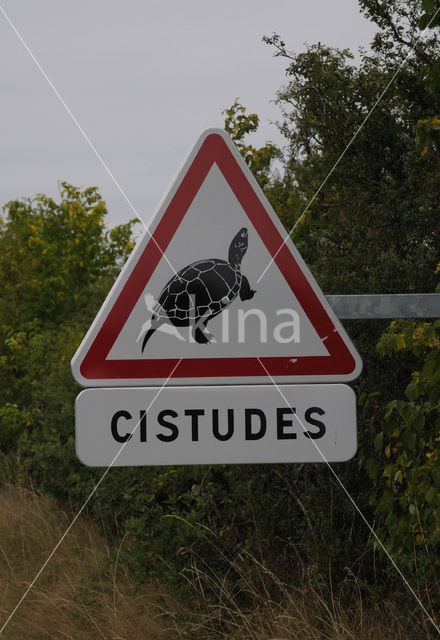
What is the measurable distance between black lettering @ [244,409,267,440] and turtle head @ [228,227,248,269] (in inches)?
13.2

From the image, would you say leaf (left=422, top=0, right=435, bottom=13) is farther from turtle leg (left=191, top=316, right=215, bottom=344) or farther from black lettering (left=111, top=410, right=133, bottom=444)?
black lettering (left=111, top=410, right=133, bottom=444)

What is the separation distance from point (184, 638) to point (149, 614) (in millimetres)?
301

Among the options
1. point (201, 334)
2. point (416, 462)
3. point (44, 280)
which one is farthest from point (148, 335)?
point (44, 280)

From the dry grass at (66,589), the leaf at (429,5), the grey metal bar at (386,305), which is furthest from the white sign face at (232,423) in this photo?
the dry grass at (66,589)

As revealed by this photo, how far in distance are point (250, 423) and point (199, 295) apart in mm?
317

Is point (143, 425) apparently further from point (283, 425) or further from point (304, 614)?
point (304, 614)

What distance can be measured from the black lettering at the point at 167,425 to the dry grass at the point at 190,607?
175 centimetres

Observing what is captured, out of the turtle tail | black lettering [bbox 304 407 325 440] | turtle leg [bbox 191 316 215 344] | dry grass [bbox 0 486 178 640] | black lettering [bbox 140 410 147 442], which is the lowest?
dry grass [bbox 0 486 178 640]

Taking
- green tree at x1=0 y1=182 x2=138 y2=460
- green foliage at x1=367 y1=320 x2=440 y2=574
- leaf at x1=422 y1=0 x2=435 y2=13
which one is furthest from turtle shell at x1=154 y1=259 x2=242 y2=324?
green tree at x1=0 y1=182 x2=138 y2=460

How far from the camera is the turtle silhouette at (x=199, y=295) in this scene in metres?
1.82

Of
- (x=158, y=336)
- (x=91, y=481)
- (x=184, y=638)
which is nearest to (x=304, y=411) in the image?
(x=158, y=336)

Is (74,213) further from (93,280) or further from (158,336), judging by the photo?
(158,336)

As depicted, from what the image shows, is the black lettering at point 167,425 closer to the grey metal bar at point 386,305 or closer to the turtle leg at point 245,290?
the turtle leg at point 245,290

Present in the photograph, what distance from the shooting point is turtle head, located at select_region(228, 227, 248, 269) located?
187 cm
